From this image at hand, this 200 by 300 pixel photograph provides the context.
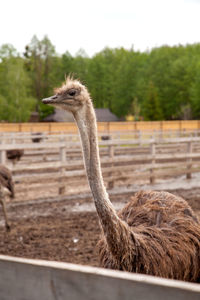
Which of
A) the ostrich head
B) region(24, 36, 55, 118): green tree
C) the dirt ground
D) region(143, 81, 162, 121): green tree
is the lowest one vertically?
the dirt ground

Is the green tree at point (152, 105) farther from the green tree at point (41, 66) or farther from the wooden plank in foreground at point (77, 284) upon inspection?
the wooden plank in foreground at point (77, 284)

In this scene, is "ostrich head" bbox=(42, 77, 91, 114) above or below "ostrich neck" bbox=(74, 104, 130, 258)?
above

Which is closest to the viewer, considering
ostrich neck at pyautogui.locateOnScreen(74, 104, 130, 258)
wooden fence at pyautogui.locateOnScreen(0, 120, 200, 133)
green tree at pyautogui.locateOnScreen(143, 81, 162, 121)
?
ostrich neck at pyautogui.locateOnScreen(74, 104, 130, 258)

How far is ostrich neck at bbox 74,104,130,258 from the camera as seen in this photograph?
2.75 metres

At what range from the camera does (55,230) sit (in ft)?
22.6

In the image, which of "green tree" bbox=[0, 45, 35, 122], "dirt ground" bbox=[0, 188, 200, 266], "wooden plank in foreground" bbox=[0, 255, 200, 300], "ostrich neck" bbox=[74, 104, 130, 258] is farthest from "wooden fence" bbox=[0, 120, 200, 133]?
"wooden plank in foreground" bbox=[0, 255, 200, 300]

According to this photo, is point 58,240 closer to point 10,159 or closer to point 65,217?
point 65,217

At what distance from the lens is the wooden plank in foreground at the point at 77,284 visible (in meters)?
1.24

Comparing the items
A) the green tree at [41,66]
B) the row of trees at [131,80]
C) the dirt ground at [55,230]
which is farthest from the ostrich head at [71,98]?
the green tree at [41,66]

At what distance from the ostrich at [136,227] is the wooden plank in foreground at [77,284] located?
3.99 feet

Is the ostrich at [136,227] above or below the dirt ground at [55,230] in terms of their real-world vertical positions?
above

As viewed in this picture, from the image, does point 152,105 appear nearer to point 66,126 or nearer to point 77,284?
point 66,126

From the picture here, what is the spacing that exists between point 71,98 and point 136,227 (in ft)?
3.52

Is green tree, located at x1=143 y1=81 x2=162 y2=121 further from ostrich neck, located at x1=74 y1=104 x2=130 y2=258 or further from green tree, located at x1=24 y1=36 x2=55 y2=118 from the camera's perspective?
ostrich neck, located at x1=74 y1=104 x2=130 y2=258
